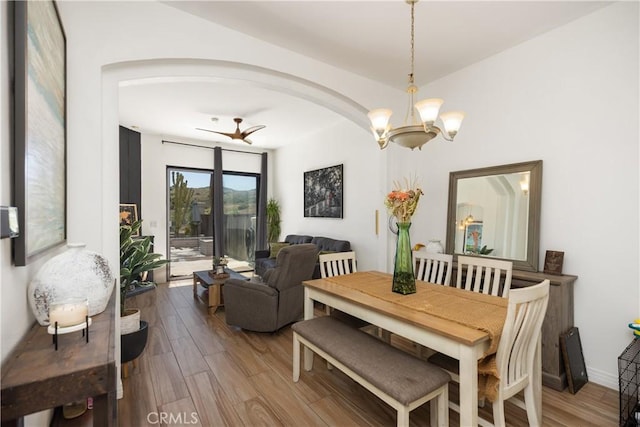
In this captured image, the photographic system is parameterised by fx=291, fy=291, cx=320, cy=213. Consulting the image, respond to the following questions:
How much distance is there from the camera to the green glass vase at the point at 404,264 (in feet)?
6.95

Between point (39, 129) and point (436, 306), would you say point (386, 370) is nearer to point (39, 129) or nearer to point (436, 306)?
point (436, 306)

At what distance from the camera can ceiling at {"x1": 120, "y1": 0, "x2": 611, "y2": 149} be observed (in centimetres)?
231

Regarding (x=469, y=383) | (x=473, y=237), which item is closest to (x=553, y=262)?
(x=473, y=237)

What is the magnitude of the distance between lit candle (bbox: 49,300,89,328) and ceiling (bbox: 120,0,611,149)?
87.9 inches

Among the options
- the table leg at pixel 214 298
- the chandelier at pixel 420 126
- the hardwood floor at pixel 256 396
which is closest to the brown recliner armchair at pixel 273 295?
the hardwood floor at pixel 256 396

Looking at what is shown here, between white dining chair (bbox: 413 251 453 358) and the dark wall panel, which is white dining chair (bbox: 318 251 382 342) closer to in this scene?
white dining chair (bbox: 413 251 453 358)

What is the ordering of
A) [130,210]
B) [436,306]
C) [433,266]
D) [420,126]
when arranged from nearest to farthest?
[436,306], [420,126], [433,266], [130,210]

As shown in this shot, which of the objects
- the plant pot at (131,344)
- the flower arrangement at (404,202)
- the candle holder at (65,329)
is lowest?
the plant pot at (131,344)

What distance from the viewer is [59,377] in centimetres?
88

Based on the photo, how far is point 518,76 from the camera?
9.36 feet

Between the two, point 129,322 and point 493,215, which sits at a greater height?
point 493,215

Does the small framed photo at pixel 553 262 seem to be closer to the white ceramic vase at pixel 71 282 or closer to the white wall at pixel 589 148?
the white wall at pixel 589 148

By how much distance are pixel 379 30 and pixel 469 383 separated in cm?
274

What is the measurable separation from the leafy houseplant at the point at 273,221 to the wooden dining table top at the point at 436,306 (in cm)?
467
